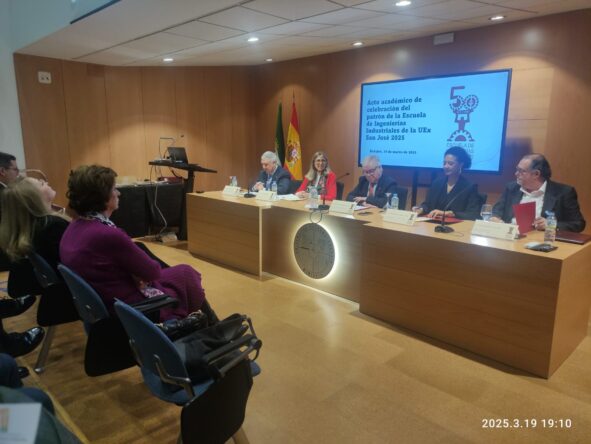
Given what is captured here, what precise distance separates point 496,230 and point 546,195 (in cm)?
66

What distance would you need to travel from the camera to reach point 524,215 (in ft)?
8.29

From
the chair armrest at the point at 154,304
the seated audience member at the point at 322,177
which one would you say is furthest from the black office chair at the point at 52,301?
the seated audience member at the point at 322,177

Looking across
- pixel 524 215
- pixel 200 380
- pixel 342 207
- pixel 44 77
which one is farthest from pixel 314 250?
Answer: pixel 44 77

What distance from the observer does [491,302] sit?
2.39 metres

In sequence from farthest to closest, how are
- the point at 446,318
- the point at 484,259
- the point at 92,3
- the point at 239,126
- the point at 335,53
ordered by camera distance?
the point at 239,126 < the point at 335,53 < the point at 92,3 < the point at 446,318 < the point at 484,259

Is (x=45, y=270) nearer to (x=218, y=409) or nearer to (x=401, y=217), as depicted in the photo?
(x=218, y=409)

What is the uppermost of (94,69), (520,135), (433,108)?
(94,69)

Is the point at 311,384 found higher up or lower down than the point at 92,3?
lower down

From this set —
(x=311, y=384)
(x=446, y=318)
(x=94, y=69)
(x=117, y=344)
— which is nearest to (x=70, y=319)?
(x=117, y=344)

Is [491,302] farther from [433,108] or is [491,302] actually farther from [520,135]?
[433,108]

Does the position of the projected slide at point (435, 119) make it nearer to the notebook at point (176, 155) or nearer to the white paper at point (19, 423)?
the notebook at point (176, 155)

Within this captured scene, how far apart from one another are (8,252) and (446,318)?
2580 millimetres
